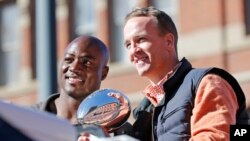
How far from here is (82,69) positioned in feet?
11.9

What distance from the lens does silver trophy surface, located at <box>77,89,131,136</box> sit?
2922mm

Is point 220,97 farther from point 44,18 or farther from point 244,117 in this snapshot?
point 44,18

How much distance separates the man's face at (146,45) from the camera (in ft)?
10.9

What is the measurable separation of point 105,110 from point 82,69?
69 centimetres

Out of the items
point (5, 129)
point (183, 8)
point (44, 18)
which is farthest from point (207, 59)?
point (5, 129)

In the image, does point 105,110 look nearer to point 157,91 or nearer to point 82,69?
point 157,91

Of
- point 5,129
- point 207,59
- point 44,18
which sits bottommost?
point 207,59

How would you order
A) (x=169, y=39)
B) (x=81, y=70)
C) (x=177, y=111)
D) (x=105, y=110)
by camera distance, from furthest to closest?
(x=81, y=70), (x=169, y=39), (x=177, y=111), (x=105, y=110)

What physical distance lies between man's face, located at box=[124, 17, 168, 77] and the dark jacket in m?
0.08

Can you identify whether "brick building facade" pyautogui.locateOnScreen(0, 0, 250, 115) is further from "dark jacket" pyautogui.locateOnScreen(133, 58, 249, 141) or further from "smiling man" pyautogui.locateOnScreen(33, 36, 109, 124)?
"dark jacket" pyautogui.locateOnScreen(133, 58, 249, 141)

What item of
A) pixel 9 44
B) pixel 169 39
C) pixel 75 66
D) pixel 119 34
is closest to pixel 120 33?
pixel 119 34

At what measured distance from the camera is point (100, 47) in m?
3.66

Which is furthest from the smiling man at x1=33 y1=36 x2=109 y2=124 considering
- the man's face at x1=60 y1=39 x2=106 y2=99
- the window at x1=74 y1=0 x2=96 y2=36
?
the window at x1=74 y1=0 x2=96 y2=36

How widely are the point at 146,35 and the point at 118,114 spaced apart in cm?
44
